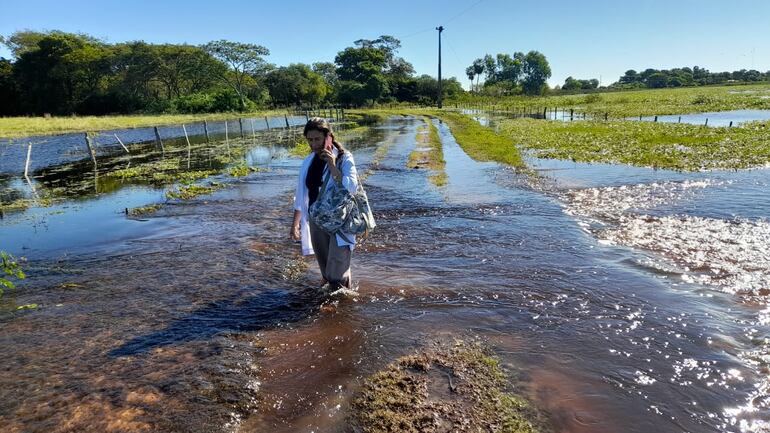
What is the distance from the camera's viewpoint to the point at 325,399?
3.92 metres

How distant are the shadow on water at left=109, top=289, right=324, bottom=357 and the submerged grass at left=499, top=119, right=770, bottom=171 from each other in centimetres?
1504

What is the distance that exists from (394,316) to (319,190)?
1.86 m

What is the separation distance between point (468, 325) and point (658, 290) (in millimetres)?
2955

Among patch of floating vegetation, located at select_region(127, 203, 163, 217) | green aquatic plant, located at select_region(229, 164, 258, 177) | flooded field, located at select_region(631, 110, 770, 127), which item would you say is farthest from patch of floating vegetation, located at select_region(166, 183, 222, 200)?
flooded field, located at select_region(631, 110, 770, 127)

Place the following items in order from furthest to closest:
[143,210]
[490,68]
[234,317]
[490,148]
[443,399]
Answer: [490,68]
[490,148]
[143,210]
[234,317]
[443,399]

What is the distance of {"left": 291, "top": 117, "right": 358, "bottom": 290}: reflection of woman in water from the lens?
477 centimetres

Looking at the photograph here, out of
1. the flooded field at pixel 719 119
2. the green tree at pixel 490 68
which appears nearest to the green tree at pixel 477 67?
the green tree at pixel 490 68

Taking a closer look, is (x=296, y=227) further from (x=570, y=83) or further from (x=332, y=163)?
(x=570, y=83)

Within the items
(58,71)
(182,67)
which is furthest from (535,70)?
(58,71)

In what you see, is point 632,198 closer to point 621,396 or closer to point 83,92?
point 621,396

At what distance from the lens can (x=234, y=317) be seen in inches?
224

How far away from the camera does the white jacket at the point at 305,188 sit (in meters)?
4.86

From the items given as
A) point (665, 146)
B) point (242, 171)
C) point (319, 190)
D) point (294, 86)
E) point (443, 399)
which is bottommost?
point (443, 399)

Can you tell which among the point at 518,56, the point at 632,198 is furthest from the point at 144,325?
the point at 518,56
